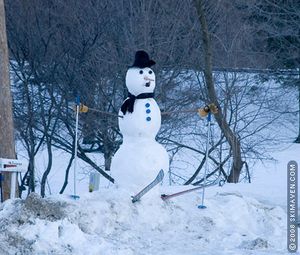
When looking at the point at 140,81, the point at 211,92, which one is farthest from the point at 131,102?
the point at 211,92

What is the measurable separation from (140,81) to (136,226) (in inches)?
66.3

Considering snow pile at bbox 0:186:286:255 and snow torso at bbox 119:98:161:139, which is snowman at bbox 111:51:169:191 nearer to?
snow torso at bbox 119:98:161:139

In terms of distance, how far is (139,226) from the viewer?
25.6 ft

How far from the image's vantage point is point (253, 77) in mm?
15883

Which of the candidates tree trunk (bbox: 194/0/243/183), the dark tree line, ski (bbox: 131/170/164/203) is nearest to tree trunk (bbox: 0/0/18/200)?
ski (bbox: 131/170/164/203)

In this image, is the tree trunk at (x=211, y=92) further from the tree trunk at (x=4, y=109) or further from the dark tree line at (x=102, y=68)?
the tree trunk at (x=4, y=109)

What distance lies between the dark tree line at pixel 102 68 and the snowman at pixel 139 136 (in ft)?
15.9

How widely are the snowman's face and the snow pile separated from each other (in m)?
1.17

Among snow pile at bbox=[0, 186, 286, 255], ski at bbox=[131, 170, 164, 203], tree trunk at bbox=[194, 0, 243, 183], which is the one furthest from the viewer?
tree trunk at bbox=[194, 0, 243, 183]

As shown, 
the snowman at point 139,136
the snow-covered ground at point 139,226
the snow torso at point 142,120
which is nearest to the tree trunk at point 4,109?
the snow-covered ground at point 139,226

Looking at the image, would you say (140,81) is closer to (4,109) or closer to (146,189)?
(146,189)

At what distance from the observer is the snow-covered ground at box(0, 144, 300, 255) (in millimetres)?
6754

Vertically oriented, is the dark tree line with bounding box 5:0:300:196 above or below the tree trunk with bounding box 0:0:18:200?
above

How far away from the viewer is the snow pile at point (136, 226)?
6.75 metres
